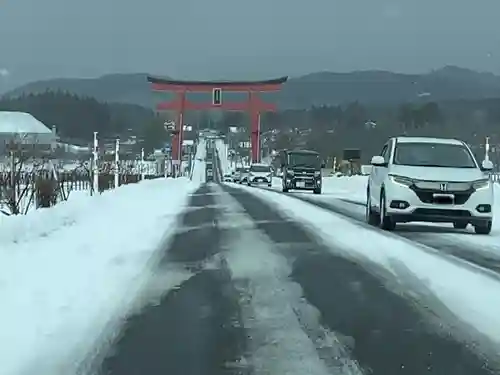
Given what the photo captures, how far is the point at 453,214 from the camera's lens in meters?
16.4


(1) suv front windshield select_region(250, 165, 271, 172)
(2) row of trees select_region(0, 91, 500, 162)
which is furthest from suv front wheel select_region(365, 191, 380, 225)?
(1) suv front windshield select_region(250, 165, 271, 172)

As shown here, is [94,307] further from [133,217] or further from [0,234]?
[133,217]

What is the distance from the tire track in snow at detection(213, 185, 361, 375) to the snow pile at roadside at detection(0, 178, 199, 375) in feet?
3.79

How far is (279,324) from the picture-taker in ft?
24.2

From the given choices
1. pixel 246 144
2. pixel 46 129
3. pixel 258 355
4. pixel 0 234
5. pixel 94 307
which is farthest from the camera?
pixel 246 144

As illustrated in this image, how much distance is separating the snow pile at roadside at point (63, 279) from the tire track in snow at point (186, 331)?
0.85 ft

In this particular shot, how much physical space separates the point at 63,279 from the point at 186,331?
2.88 meters

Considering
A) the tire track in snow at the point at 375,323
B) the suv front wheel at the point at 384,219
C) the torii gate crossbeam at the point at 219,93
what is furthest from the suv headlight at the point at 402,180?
the torii gate crossbeam at the point at 219,93

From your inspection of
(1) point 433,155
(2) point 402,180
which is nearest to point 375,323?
(2) point 402,180

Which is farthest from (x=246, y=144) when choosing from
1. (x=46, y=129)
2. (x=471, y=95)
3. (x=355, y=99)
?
(x=471, y=95)

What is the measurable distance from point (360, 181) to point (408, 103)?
13.2 m

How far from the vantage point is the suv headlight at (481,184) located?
16453 mm

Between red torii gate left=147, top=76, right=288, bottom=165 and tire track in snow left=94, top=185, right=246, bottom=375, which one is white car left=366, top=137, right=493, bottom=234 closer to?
tire track in snow left=94, top=185, right=246, bottom=375

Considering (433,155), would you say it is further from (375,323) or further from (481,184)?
(375,323)
